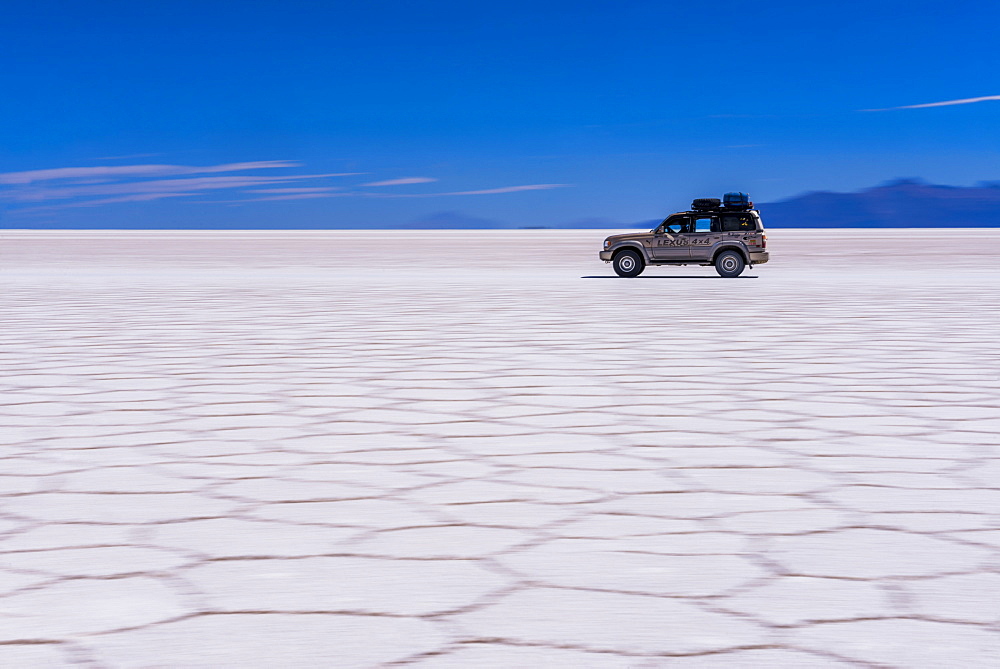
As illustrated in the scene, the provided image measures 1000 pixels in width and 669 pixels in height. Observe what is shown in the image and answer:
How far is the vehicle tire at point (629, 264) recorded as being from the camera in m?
27.1

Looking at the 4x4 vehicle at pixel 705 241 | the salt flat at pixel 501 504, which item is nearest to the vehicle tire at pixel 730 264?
the 4x4 vehicle at pixel 705 241

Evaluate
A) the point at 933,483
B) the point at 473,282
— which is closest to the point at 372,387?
the point at 933,483

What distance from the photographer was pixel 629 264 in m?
27.1

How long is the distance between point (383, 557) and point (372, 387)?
4.38m

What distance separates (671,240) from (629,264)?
3.63ft

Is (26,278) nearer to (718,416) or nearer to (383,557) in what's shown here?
(718,416)

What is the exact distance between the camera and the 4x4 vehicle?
2639 centimetres

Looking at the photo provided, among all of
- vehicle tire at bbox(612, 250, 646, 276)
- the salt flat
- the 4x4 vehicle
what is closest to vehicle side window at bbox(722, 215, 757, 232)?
the 4x4 vehicle

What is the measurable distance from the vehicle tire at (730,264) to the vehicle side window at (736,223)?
1.74 feet

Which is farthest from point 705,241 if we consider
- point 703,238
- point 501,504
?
point 501,504

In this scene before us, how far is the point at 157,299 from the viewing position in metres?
19.2

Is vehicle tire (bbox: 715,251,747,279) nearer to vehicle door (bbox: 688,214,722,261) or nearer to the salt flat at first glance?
vehicle door (bbox: 688,214,722,261)

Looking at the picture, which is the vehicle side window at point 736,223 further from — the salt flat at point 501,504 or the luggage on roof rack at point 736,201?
the salt flat at point 501,504

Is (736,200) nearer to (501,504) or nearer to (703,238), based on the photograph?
(703,238)
